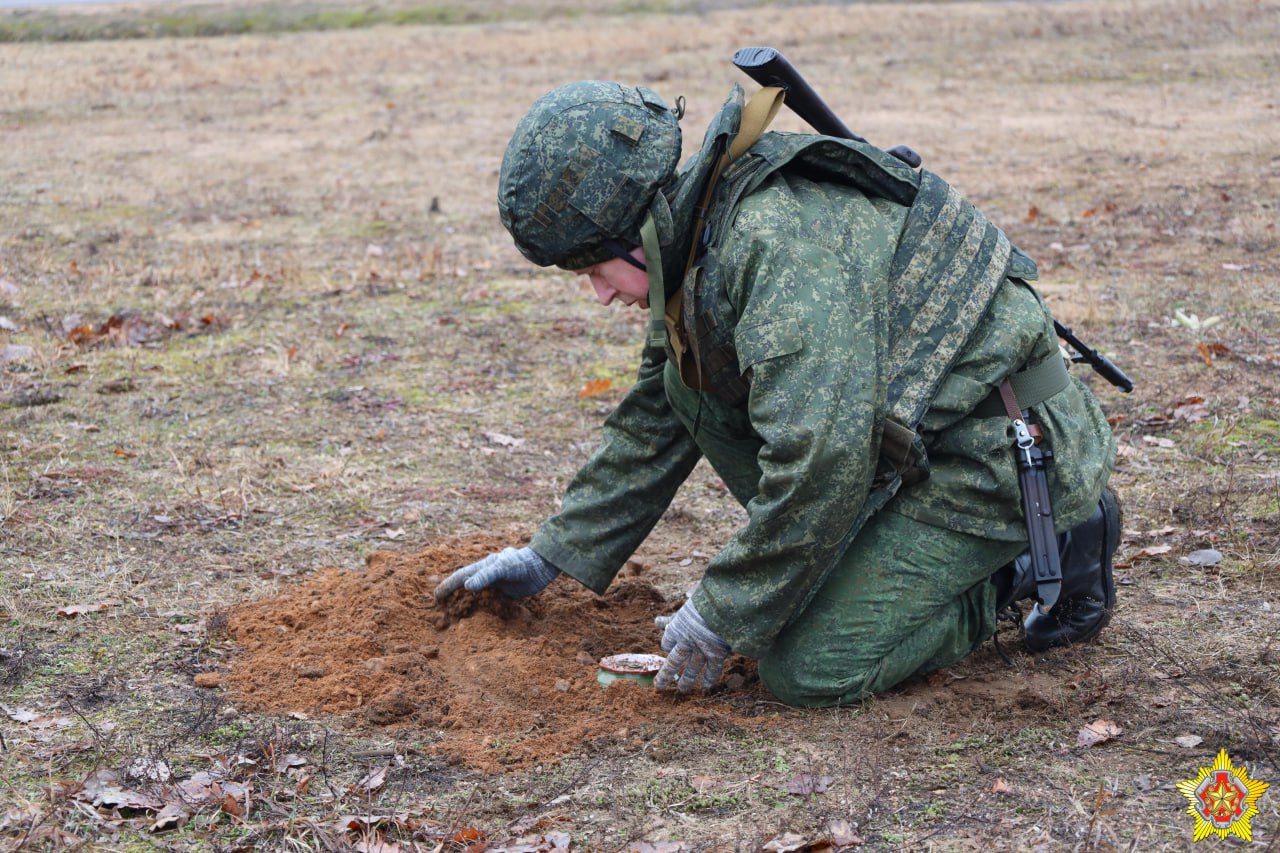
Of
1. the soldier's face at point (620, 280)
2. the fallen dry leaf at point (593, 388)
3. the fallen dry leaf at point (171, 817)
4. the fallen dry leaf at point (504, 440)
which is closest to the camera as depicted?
the fallen dry leaf at point (171, 817)

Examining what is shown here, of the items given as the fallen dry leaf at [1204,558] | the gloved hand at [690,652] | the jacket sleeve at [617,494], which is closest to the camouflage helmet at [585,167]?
the jacket sleeve at [617,494]

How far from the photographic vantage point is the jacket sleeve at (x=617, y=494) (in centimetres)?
375

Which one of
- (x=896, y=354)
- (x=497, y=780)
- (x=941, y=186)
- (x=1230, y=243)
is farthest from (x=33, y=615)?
(x=1230, y=243)

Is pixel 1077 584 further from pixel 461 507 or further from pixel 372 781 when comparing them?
pixel 461 507

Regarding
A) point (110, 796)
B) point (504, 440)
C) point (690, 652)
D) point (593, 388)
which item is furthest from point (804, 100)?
point (593, 388)

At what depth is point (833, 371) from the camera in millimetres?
2848

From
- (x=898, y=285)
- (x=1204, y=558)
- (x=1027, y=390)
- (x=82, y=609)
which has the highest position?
(x=898, y=285)

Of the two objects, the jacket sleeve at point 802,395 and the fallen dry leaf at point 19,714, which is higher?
the jacket sleeve at point 802,395

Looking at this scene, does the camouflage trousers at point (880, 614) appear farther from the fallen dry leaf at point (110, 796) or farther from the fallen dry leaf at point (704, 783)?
the fallen dry leaf at point (110, 796)

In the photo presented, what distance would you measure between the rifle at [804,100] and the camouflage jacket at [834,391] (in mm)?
137

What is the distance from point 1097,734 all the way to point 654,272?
1554mm

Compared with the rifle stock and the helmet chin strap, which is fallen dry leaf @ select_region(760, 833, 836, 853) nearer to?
the helmet chin strap

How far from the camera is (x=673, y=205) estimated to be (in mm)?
3088

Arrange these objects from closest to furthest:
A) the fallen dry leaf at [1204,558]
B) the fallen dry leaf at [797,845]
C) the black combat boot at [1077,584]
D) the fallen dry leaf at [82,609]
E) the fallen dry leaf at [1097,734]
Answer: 1. the fallen dry leaf at [797,845]
2. the fallen dry leaf at [1097,734]
3. the black combat boot at [1077,584]
4. the fallen dry leaf at [82,609]
5. the fallen dry leaf at [1204,558]
